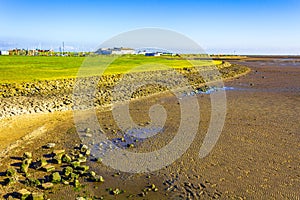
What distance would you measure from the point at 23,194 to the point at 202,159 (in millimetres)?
7600

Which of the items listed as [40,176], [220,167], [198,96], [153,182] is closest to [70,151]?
[40,176]

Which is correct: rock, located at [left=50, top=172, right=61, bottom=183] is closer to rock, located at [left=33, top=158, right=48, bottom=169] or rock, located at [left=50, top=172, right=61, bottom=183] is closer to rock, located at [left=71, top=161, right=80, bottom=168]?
rock, located at [left=71, top=161, right=80, bottom=168]

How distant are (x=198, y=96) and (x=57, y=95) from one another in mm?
14240

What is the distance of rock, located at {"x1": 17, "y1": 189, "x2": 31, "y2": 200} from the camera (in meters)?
9.88

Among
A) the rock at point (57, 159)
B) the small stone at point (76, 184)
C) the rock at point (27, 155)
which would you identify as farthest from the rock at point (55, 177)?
the rock at point (27, 155)

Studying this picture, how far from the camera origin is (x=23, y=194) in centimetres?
994

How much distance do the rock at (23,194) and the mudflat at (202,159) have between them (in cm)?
49

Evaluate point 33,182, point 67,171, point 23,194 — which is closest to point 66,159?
point 67,171

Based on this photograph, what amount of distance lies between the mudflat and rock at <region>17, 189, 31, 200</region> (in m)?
0.49

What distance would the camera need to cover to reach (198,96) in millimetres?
32094

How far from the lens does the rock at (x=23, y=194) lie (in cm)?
988

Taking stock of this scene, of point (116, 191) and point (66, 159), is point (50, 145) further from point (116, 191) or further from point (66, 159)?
point (116, 191)

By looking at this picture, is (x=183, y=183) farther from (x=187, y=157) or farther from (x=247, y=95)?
(x=247, y=95)

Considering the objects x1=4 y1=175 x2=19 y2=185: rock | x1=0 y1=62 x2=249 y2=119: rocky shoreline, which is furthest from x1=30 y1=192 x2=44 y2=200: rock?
x1=0 y1=62 x2=249 y2=119: rocky shoreline
